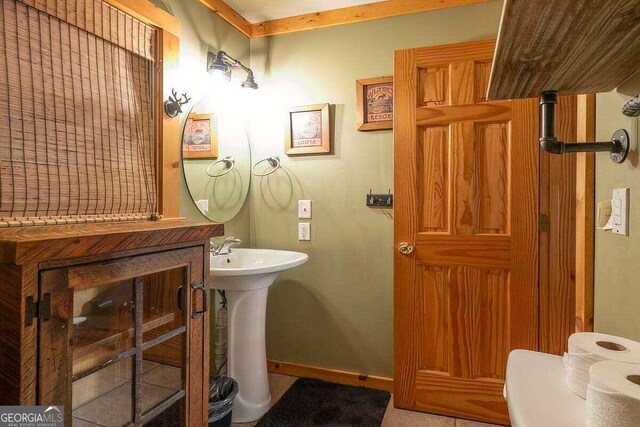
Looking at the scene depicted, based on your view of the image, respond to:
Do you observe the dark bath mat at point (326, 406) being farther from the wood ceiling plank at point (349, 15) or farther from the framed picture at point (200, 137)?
the wood ceiling plank at point (349, 15)

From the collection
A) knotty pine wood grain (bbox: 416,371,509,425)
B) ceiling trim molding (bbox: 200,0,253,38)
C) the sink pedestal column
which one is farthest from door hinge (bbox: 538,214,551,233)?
ceiling trim molding (bbox: 200,0,253,38)

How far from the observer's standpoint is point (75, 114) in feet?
4.06

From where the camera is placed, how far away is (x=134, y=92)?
1.48 metres

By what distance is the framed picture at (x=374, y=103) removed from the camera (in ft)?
7.01

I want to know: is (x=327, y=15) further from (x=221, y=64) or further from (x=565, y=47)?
(x=565, y=47)

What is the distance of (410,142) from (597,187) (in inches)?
38.1

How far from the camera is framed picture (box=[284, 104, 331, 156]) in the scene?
2.26 metres

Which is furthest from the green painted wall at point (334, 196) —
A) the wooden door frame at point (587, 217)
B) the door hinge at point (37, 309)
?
the door hinge at point (37, 309)

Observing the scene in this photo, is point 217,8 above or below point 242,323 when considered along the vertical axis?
above

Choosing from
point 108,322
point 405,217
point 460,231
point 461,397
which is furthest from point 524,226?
point 108,322

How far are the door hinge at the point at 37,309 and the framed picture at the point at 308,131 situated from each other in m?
1.74

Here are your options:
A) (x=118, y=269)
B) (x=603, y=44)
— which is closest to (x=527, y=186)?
(x=603, y=44)

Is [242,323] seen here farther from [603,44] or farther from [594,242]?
[603,44]

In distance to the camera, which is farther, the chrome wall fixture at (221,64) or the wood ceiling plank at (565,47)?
the chrome wall fixture at (221,64)
